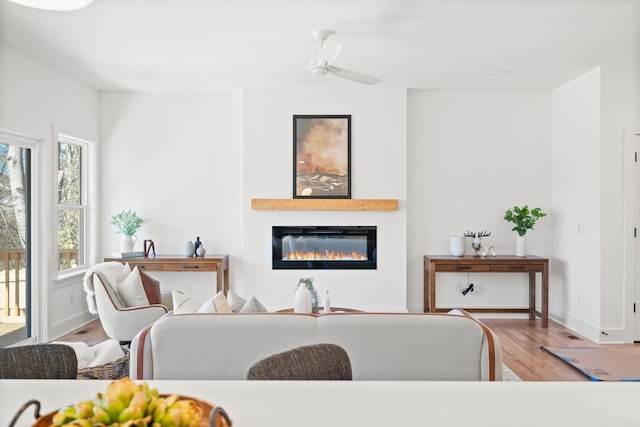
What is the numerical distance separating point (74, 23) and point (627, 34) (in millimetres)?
4255

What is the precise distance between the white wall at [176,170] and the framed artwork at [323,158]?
A: 77 centimetres

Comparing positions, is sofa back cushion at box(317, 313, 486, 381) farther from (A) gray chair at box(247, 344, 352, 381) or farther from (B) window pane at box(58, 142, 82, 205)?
(B) window pane at box(58, 142, 82, 205)

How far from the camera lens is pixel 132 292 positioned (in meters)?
4.15

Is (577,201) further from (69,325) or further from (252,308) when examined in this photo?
(69,325)

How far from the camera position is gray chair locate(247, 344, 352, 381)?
4.21ft

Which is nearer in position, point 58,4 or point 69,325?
point 58,4

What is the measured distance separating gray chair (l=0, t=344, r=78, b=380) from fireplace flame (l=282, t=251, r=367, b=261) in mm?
4385

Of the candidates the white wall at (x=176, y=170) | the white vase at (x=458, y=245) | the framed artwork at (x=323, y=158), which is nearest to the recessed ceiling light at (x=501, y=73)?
the framed artwork at (x=323, y=158)

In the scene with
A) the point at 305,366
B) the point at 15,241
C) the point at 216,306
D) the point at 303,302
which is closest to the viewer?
the point at 305,366

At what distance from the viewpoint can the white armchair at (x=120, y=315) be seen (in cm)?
392

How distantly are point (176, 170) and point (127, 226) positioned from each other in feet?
2.85

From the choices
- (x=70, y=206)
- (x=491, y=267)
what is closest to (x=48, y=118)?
(x=70, y=206)

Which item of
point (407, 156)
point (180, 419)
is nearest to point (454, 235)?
point (407, 156)

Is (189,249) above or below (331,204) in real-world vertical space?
below
